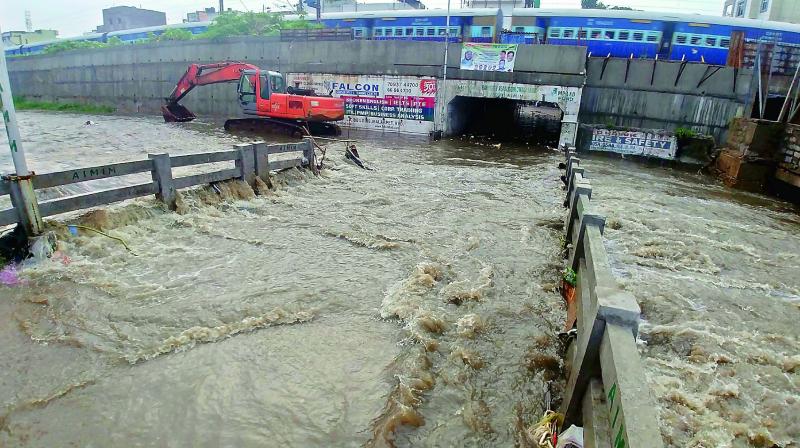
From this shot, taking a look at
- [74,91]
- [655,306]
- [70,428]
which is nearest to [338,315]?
[70,428]

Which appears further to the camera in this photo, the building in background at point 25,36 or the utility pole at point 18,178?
the building in background at point 25,36

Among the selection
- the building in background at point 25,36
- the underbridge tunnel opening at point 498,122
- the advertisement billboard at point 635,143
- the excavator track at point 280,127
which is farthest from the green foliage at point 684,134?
the building in background at point 25,36

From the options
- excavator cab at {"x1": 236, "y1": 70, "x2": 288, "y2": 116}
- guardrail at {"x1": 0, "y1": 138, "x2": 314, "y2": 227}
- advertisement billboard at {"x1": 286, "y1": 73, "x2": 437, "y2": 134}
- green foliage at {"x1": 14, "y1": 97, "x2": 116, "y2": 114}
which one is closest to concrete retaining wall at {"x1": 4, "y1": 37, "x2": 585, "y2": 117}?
advertisement billboard at {"x1": 286, "y1": 73, "x2": 437, "y2": 134}

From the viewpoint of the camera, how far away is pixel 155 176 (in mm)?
8211

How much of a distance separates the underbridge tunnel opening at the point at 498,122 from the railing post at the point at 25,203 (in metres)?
20.1

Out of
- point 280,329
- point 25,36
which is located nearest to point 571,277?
point 280,329

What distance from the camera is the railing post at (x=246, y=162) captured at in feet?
33.2

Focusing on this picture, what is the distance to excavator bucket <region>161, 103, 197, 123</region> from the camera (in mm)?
26844

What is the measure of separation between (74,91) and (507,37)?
40160 mm

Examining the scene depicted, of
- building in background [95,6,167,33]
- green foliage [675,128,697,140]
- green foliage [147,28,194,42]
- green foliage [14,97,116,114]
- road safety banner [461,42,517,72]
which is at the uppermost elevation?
building in background [95,6,167,33]

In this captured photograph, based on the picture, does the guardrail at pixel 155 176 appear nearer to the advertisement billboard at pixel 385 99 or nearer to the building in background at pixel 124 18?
the advertisement billboard at pixel 385 99

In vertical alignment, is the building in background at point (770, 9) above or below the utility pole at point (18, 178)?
above

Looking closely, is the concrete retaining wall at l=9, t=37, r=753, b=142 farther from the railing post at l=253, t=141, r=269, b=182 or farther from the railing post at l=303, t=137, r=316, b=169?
the railing post at l=253, t=141, r=269, b=182

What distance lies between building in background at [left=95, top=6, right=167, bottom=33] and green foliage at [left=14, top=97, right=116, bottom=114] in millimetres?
28618
